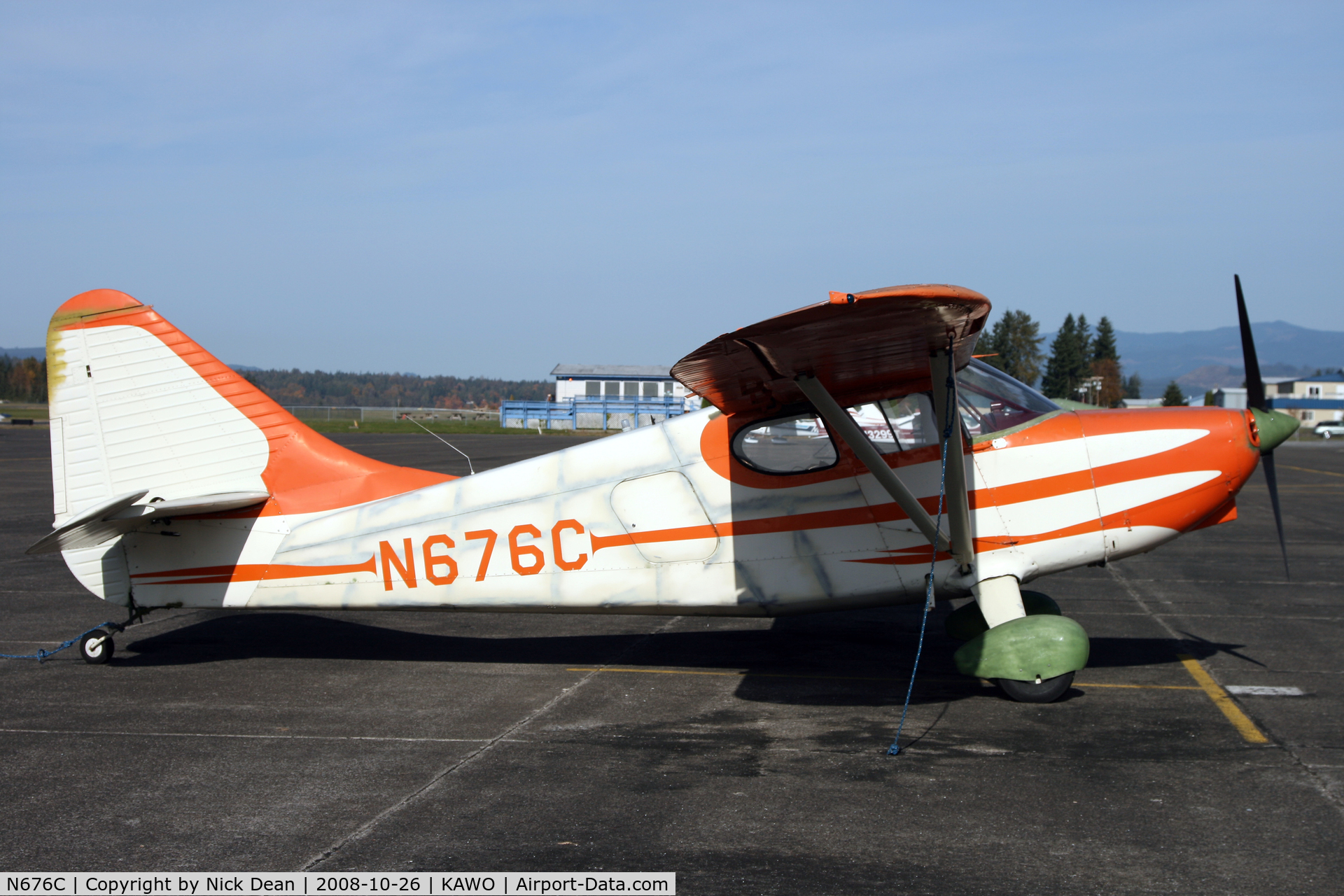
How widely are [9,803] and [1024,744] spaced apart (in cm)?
527

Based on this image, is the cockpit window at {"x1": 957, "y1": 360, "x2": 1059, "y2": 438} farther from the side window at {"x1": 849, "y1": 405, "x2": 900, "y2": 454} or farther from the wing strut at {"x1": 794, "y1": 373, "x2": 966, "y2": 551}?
the wing strut at {"x1": 794, "y1": 373, "x2": 966, "y2": 551}

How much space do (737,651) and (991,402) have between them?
9.65 ft

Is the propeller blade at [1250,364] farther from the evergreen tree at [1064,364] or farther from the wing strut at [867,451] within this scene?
the evergreen tree at [1064,364]

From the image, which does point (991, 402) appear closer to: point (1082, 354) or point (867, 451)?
point (867, 451)

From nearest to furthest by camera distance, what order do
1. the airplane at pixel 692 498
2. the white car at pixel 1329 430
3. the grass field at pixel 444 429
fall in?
the airplane at pixel 692 498 → the grass field at pixel 444 429 → the white car at pixel 1329 430

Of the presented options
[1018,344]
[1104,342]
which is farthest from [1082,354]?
[1018,344]

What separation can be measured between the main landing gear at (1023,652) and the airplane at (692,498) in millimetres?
15

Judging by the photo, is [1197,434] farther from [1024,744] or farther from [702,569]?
[702,569]

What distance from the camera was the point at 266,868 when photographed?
3932 mm

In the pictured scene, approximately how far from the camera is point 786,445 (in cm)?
673

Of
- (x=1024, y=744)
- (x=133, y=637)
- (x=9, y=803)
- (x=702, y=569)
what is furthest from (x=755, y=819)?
(x=133, y=637)

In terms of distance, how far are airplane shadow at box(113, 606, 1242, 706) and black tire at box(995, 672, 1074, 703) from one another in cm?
34

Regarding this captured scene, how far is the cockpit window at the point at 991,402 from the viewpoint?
6.59m

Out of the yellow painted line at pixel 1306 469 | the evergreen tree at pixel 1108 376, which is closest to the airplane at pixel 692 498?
the yellow painted line at pixel 1306 469
